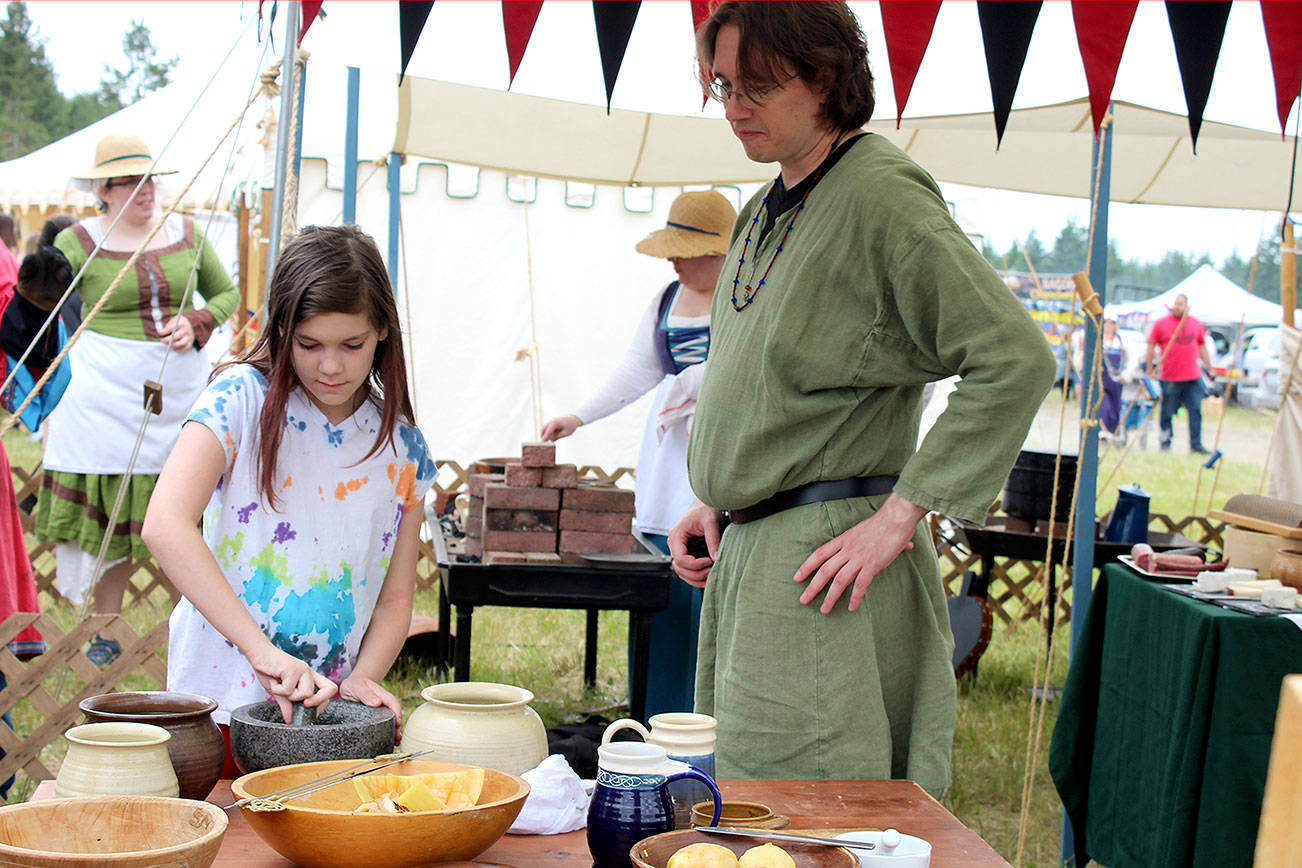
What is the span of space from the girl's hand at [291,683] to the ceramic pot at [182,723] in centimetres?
8

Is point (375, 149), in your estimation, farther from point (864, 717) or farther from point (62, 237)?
point (864, 717)

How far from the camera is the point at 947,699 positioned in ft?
5.67

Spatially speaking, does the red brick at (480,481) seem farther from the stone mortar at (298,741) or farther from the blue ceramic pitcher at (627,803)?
the blue ceramic pitcher at (627,803)

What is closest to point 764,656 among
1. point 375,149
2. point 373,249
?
point 373,249

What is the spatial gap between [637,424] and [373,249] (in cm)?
513

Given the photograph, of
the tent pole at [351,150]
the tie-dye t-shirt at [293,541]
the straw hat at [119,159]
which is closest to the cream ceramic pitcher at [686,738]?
the tie-dye t-shirt at [293,541]

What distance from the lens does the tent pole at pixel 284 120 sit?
8.13ft

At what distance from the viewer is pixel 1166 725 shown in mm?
2561

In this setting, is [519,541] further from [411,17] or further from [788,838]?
[788,838]

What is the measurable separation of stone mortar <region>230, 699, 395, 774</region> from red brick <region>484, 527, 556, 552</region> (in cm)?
199

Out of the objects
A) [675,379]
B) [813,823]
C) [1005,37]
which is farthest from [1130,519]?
[813,823]

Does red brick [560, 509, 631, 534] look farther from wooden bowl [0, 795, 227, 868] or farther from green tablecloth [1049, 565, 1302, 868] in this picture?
wooden bowl [0, 795, 227, 868]

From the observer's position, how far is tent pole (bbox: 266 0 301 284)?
2.48 meters

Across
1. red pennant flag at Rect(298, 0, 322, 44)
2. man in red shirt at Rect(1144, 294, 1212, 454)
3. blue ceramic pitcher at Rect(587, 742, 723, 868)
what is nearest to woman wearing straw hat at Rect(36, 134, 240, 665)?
red pennant flag at Rect(298, 0, 322, 44)
